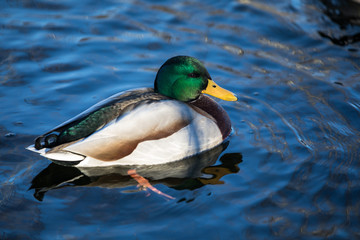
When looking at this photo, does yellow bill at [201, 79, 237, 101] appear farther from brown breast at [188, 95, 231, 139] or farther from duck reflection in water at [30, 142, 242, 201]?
duck reflection in water at [30, 142, 242, 201]

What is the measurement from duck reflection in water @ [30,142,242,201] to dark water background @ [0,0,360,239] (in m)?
0.02

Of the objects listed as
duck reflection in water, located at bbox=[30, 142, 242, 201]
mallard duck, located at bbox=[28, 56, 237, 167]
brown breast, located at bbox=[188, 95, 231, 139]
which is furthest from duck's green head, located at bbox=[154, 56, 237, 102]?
duck reflection in water, located at bbox=[30, 142, 242, 201]

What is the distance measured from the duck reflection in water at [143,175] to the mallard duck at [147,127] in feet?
0.31

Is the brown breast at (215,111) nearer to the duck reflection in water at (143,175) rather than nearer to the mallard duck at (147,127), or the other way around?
the mallard duck at (147,127)

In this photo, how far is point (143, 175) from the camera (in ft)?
19.4

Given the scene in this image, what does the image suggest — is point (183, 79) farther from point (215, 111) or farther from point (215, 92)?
point (215, 111)

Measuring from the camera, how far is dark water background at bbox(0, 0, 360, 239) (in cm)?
517

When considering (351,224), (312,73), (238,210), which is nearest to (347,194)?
(351,224)

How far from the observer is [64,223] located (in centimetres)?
508

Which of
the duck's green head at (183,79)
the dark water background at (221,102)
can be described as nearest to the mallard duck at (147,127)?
the duck's green head at (183,79)

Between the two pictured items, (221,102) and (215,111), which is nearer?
(215,111)

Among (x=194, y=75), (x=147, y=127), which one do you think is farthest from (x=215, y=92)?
(x=147, y=127)

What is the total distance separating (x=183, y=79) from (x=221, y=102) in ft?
4.76

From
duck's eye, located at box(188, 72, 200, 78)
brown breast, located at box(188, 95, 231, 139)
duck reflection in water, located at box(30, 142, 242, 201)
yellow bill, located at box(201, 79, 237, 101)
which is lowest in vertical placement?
duck reflection in water, located at box(30, 142, 242, 201)
